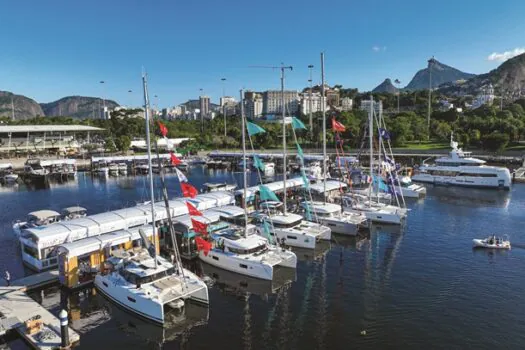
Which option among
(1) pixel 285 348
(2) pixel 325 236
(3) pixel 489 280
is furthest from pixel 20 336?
(3) pixel 489 280

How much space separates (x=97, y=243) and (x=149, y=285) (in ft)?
22.2

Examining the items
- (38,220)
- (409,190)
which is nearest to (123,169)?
(38,220)

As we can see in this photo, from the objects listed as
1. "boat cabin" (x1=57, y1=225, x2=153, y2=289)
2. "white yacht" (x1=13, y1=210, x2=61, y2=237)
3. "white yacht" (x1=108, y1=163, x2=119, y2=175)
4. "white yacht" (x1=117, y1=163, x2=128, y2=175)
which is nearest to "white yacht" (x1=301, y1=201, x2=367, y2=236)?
"boat cabin" (x1=57, y1=225, x2=153, y2=289)

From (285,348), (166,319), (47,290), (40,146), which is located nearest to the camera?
(285,348)

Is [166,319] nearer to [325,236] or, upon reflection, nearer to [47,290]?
[47,290]

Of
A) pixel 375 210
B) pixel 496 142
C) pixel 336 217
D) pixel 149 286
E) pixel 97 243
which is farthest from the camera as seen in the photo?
pixel 496 142

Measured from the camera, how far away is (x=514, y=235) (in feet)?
132

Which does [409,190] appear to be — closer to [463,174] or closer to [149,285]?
[463,174]

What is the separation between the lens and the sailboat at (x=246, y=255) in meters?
29.2

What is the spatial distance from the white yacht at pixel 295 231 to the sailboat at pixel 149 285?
11.4 metres

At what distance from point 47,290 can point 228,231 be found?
46.3 ft

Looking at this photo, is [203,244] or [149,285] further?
[203,244]

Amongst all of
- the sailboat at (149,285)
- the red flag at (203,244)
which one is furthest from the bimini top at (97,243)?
the red flag at (203,244)

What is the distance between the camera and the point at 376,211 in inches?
1788
